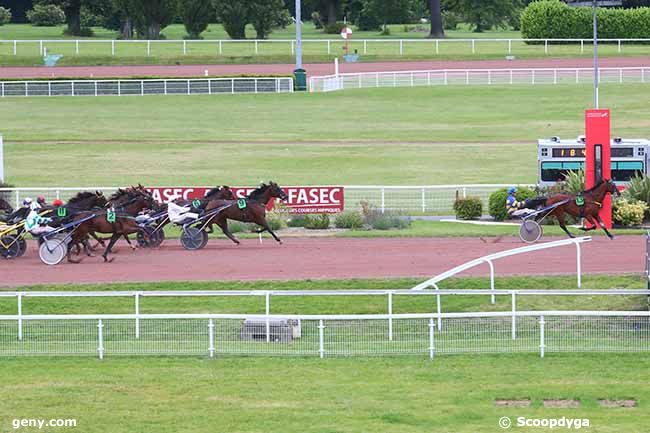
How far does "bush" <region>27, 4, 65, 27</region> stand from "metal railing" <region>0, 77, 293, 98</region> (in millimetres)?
35874

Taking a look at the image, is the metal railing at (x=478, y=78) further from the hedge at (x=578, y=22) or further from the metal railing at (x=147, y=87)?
the hedge at (x=578, y=22)

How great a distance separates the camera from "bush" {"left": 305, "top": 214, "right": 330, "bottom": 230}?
2738 centimetres

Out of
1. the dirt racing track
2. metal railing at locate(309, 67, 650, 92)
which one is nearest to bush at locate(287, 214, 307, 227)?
the dirt racing track

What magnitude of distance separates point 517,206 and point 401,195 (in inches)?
244

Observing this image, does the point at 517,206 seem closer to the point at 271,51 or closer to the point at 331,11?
the point at 271,51

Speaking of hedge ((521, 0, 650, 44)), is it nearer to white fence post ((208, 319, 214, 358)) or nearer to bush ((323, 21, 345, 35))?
bush ((323, 21, 345, 35))

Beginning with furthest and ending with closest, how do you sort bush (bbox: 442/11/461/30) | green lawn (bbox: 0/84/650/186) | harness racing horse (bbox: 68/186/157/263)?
bush (bbox: 442/11/461/30)
green lawn (bbox: 0/84/650/186)
harness racing horse (bbox: 68/186/157/263)

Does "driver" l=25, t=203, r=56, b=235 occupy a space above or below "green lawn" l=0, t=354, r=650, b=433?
above

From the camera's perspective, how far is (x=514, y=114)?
49.2 metres

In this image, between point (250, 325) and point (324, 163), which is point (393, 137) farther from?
point (250, 325)

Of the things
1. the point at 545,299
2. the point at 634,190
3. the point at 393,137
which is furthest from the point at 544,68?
the point at 545,299

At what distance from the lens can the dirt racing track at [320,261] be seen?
21359 mm

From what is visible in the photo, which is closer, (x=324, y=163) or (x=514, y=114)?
(x=324, y=163)

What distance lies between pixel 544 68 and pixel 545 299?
42260mm
